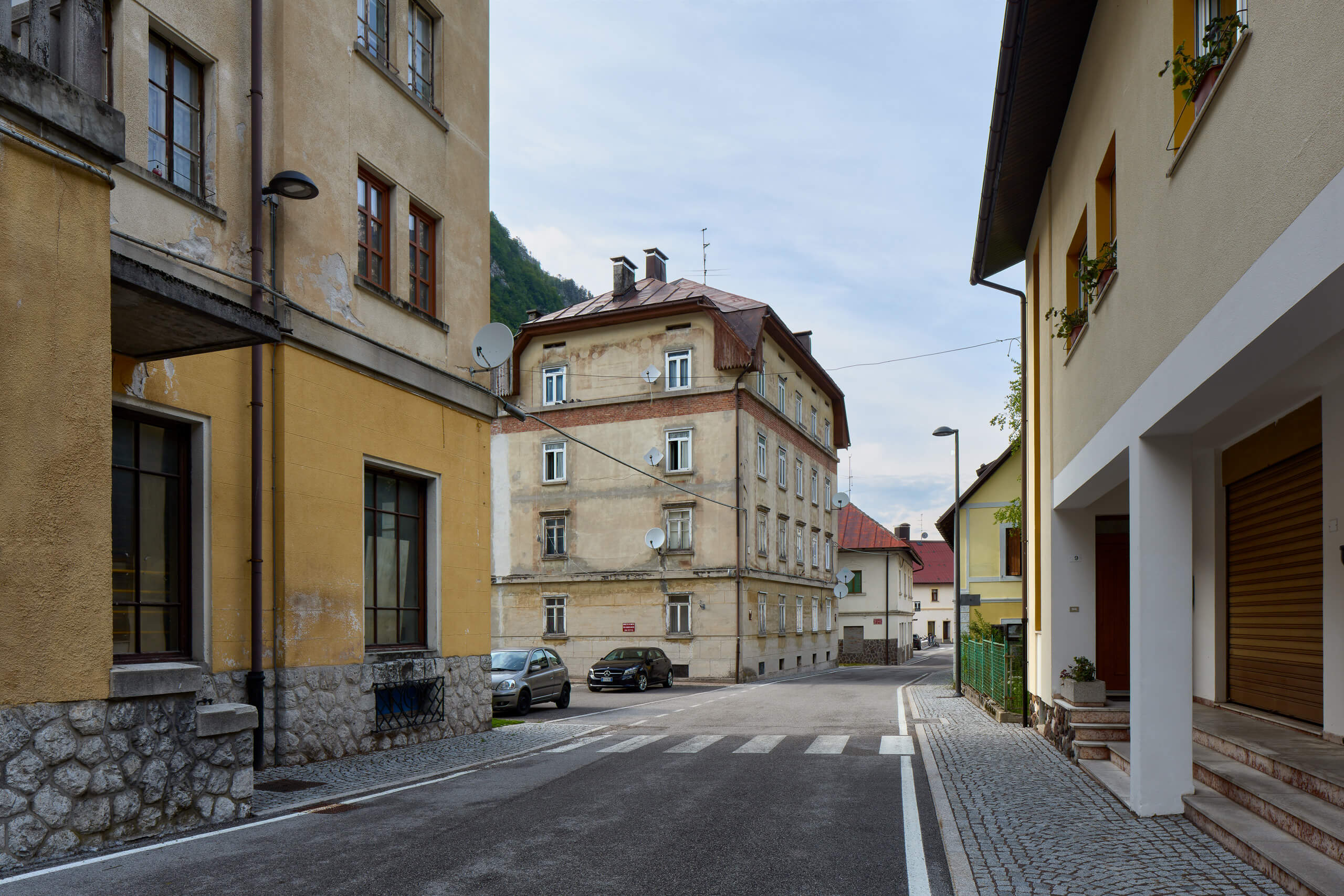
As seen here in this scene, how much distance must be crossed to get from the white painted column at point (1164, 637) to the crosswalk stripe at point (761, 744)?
19.9 feet

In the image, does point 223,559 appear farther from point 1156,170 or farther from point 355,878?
point 1156,170

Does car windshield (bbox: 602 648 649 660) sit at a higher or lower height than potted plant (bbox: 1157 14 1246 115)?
lower

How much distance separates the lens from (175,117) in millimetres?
11102

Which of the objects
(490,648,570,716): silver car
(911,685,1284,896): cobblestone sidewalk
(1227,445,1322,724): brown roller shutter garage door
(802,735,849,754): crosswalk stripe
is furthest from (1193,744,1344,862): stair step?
(490,648,570,716): silver car

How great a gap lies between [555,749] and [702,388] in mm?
25343

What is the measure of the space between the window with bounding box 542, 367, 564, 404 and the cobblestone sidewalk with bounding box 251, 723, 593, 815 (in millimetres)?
26296

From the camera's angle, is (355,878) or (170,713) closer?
(355,878)

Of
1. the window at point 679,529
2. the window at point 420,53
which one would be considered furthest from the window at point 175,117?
the window at point 679,529

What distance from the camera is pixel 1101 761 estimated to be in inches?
454

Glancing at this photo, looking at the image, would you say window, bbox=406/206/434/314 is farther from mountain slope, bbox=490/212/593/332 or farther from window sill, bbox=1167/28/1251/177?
mountain slope, bbox=490/212/593/332

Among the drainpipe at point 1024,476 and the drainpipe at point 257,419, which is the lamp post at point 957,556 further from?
the drainpipe at point 257,419

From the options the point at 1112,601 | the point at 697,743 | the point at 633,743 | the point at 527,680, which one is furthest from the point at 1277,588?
the point at 527,680

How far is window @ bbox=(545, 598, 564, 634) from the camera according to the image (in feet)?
Result: 130

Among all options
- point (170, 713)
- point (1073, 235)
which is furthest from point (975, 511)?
point (170, 713)
